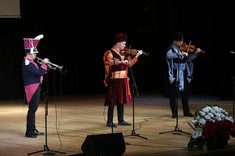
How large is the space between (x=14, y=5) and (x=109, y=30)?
371 cm

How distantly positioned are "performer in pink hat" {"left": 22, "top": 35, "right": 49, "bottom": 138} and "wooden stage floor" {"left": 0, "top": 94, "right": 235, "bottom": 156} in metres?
0.27

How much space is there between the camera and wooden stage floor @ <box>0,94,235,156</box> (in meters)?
5.79

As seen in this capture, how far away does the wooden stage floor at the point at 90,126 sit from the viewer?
5.79 metres

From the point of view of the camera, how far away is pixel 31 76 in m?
6.55

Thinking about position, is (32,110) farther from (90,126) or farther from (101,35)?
(101,35)

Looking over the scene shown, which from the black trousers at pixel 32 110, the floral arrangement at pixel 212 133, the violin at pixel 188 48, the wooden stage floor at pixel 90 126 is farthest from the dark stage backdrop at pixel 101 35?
the floral arrangement at pixel 212 133

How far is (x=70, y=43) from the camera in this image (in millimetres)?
13148

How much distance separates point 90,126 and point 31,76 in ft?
4.89

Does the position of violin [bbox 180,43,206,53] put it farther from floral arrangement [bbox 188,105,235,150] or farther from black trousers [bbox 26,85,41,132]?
black trousers [bbox 26,85,41,132]

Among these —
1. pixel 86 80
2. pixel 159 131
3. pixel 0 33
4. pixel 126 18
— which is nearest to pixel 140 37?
pixel 126 18

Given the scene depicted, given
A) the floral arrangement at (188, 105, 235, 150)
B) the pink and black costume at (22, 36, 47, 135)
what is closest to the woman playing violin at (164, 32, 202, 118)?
the floral arrangement at (188, 105, 235, 150)

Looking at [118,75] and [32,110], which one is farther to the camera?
[118,75]

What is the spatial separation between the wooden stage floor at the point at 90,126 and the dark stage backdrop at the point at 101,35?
0.94 m

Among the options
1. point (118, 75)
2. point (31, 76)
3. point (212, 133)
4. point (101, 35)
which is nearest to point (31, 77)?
point (31, 76)
